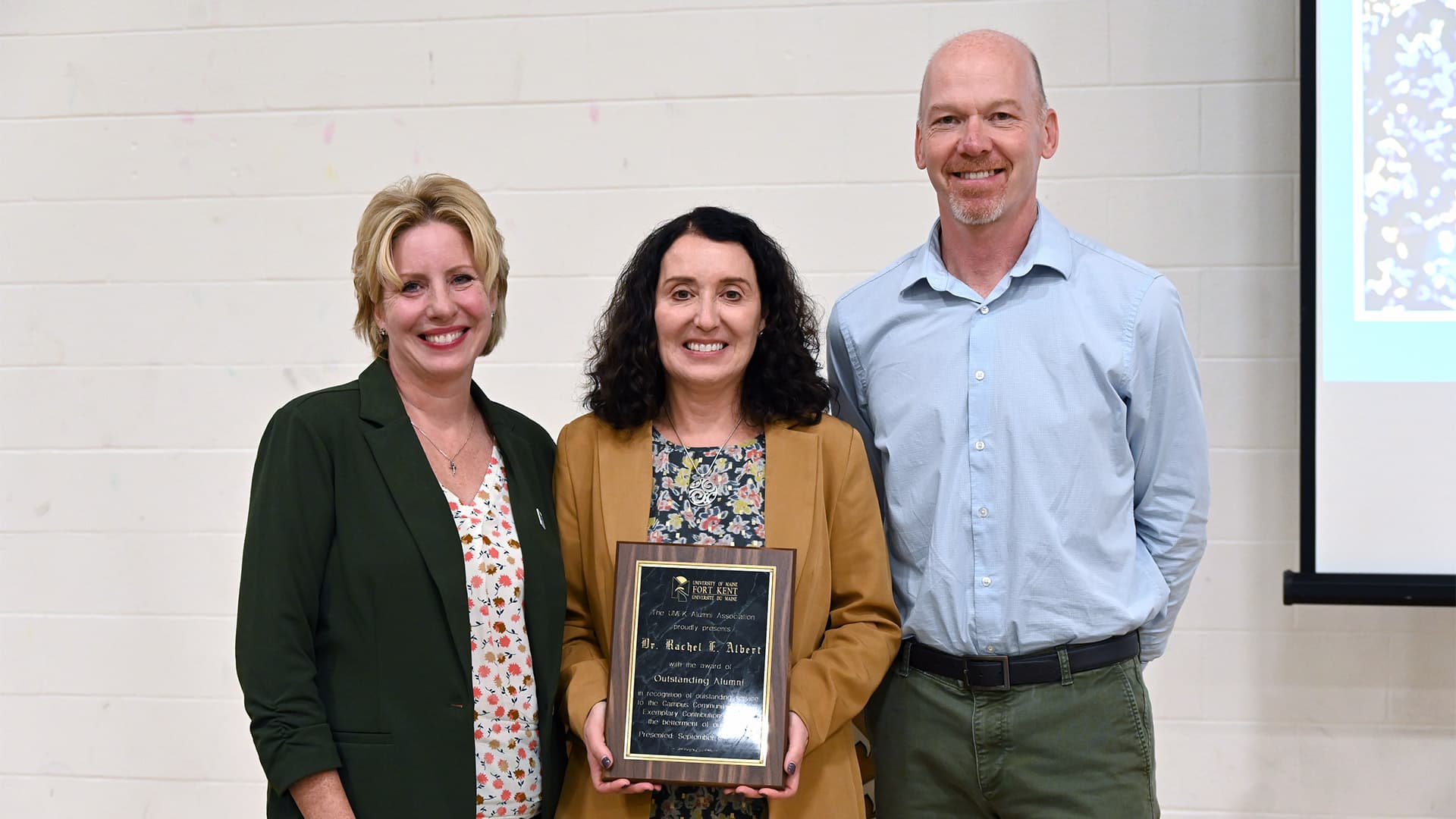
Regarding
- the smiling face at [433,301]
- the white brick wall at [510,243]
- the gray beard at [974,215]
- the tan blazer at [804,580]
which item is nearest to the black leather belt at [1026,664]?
the tan blazer at [804,580]

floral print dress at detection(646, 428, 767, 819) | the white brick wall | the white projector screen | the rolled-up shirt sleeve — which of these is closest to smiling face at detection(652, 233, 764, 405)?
floral print dress at detection(646, 428, 767, 819)

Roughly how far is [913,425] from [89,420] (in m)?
2.60

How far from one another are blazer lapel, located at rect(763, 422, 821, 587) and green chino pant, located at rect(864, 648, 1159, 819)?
37 cm

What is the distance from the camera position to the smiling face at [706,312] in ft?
6.42

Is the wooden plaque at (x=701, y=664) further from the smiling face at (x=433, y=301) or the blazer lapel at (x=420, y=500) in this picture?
the smiling face at (x=433, y=301)

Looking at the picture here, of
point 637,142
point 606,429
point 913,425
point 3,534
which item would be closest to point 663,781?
point 606,429

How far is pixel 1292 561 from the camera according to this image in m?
3.08

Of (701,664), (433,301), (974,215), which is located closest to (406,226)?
(433,301)

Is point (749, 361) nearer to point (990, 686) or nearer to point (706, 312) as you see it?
point (706, 312)

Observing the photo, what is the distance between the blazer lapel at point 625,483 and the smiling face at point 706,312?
0.14 meters

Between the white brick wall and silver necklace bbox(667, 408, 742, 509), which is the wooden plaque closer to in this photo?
silver necklace bbox(667, 408, 742, 509)

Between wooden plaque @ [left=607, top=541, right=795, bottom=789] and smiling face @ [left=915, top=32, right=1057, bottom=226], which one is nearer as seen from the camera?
wooden plaque @ [left=607, top=541, right=795, bottom=789]

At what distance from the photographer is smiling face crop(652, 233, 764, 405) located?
6.42ft

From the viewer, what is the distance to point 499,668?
1843mm
